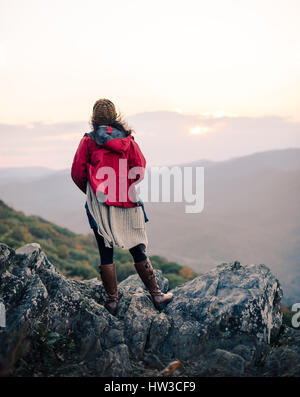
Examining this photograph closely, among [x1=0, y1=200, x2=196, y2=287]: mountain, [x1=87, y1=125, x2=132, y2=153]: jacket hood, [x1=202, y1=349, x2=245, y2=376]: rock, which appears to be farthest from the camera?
[x1=0, y1=200, x2=196, y2=287]: mountain

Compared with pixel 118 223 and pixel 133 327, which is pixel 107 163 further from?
pixel 133 327

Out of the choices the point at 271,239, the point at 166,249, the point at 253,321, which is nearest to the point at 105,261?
the point at 253,321

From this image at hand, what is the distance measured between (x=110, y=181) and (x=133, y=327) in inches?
73.9

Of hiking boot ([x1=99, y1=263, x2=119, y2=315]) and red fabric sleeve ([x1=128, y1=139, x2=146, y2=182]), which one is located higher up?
red fabric sleeve ([x1=128, y1=139, x2=146, y2=182])

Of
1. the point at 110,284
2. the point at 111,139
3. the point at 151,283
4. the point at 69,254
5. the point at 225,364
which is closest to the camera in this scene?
the point at 225,364

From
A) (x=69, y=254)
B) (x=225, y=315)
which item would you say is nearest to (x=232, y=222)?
(x=69, y=254)

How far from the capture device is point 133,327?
4.07m

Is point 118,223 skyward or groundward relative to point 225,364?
skyward

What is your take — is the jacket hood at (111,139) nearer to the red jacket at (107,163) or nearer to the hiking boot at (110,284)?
the red jacket at (107,163)

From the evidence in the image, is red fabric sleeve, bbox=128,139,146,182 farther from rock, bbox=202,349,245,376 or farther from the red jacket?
rock, bbox=202,349,245,376

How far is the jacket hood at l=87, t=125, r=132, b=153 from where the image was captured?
3.93m

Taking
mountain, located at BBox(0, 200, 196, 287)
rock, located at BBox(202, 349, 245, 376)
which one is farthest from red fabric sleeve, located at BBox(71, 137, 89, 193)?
mountain, located at BBox(0, 200, 196, 287)

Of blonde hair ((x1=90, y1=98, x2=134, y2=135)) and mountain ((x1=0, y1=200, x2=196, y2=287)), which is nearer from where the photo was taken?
blonde hair ((x1=90, y1=98, x2=134, y2=135))
